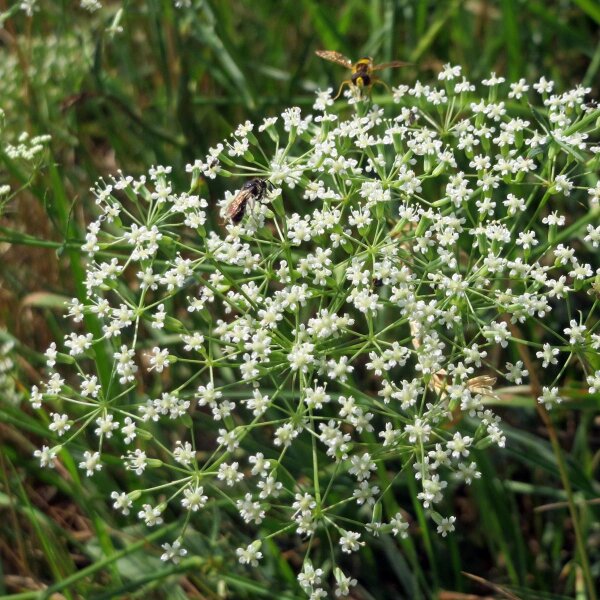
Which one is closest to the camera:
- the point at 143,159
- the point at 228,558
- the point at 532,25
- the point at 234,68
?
the point at 228,558

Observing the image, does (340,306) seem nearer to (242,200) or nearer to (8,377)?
(242,200)

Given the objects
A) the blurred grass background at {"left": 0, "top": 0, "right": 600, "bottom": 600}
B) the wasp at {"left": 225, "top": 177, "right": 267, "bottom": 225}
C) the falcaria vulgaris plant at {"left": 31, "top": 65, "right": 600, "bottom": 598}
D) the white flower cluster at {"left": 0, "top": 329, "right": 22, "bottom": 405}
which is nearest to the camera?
the falcaria vulgaris plant at {"left": 31, "top": 65, "right": 600, "bottom": 598}

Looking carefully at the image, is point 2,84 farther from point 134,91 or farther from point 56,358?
point 56,358

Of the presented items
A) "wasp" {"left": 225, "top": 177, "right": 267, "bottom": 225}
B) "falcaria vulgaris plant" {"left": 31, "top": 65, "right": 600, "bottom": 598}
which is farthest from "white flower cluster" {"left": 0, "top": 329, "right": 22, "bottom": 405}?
"wasp" {"left": 225, "top": 177, "right": 267, "bottom": 225}

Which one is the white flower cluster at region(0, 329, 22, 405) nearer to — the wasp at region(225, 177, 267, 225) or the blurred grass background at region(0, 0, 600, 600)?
the blurred grass background at region(0, 0, 600, 600)

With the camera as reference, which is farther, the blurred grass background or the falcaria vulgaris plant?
the blurred grass background

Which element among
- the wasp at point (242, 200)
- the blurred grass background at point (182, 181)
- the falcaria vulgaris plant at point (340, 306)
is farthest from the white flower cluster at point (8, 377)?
the wasp at point (242, 200)

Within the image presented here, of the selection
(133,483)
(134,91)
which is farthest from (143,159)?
(133,483)

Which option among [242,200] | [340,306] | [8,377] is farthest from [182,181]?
[340,306]
